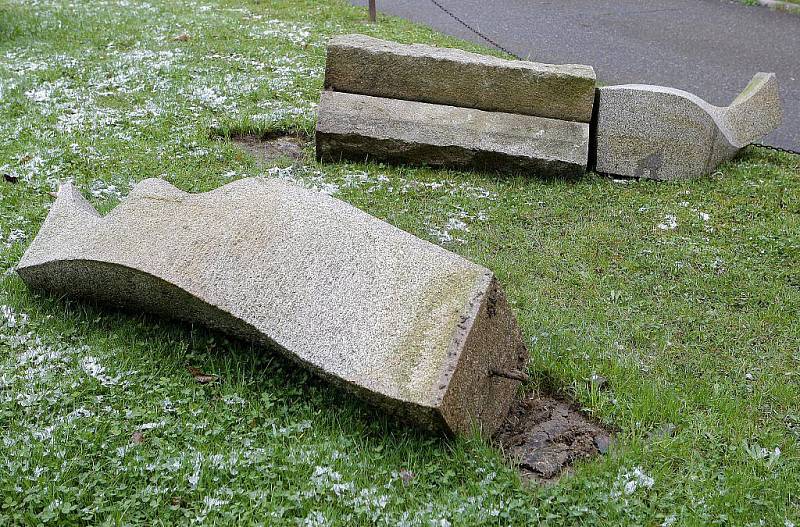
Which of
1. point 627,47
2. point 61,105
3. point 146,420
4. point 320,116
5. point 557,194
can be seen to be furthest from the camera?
point 627,47

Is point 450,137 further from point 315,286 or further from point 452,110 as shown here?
point 315,286

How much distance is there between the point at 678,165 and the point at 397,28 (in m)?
5.16

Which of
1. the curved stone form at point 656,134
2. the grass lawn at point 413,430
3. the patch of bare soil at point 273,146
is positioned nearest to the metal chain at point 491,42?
the grass lawn at point 413,430

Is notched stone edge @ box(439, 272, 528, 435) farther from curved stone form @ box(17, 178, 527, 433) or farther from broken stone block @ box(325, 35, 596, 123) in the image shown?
broken stone block @ box(325, 35, 596, 123)

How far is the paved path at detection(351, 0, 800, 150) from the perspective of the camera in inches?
328

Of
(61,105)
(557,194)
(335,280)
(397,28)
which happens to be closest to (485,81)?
(557,194)

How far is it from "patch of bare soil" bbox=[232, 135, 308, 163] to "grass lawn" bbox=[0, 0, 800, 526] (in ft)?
0.33

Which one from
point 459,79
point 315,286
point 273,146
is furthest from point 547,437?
point 273,146

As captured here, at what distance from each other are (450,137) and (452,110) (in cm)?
28

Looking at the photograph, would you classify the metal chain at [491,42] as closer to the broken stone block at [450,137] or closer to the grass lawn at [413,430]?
the grass lawn at [413,430]

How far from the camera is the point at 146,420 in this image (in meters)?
3.08

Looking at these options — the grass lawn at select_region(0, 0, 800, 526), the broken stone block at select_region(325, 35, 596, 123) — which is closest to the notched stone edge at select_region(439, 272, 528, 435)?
the grass lawn at select_region(0, 0, 800, 526)

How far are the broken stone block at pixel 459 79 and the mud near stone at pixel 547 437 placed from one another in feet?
9.55

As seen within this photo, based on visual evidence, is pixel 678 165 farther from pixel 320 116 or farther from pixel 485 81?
pixel 320 116
